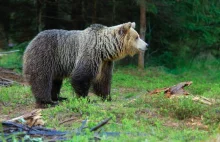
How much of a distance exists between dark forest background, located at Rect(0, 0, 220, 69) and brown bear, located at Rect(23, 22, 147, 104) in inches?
312

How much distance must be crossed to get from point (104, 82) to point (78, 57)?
0.78 m

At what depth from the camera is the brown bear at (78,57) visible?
9766mm

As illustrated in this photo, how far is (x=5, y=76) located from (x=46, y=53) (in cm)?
510

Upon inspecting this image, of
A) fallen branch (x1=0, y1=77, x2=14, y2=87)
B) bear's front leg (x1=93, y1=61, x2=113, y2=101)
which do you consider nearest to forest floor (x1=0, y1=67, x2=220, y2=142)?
bear's front leg (x1=93, y1=61, x2=113, y2=101)

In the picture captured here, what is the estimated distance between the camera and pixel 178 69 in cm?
1892

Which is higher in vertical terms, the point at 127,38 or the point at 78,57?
the point at 127,38

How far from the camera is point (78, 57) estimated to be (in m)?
9.91

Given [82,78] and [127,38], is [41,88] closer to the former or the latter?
[82,78]

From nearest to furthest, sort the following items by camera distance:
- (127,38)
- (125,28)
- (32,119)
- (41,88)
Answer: (32,119) → (41,88) → (125,28) → (127,38)

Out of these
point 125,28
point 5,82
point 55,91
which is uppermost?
point 125,28

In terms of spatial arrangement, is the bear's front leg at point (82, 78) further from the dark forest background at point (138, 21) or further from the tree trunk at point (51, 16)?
the tree trunk at point (51, 16)

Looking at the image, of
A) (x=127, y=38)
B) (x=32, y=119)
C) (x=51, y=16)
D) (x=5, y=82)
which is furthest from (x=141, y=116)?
(x=51, y=16)

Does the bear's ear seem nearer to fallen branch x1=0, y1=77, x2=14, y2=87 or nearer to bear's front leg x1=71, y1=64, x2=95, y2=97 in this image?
bear's front leg x1=71, y1=64, x2=95, y2=97

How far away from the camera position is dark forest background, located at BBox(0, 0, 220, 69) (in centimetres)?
1842
